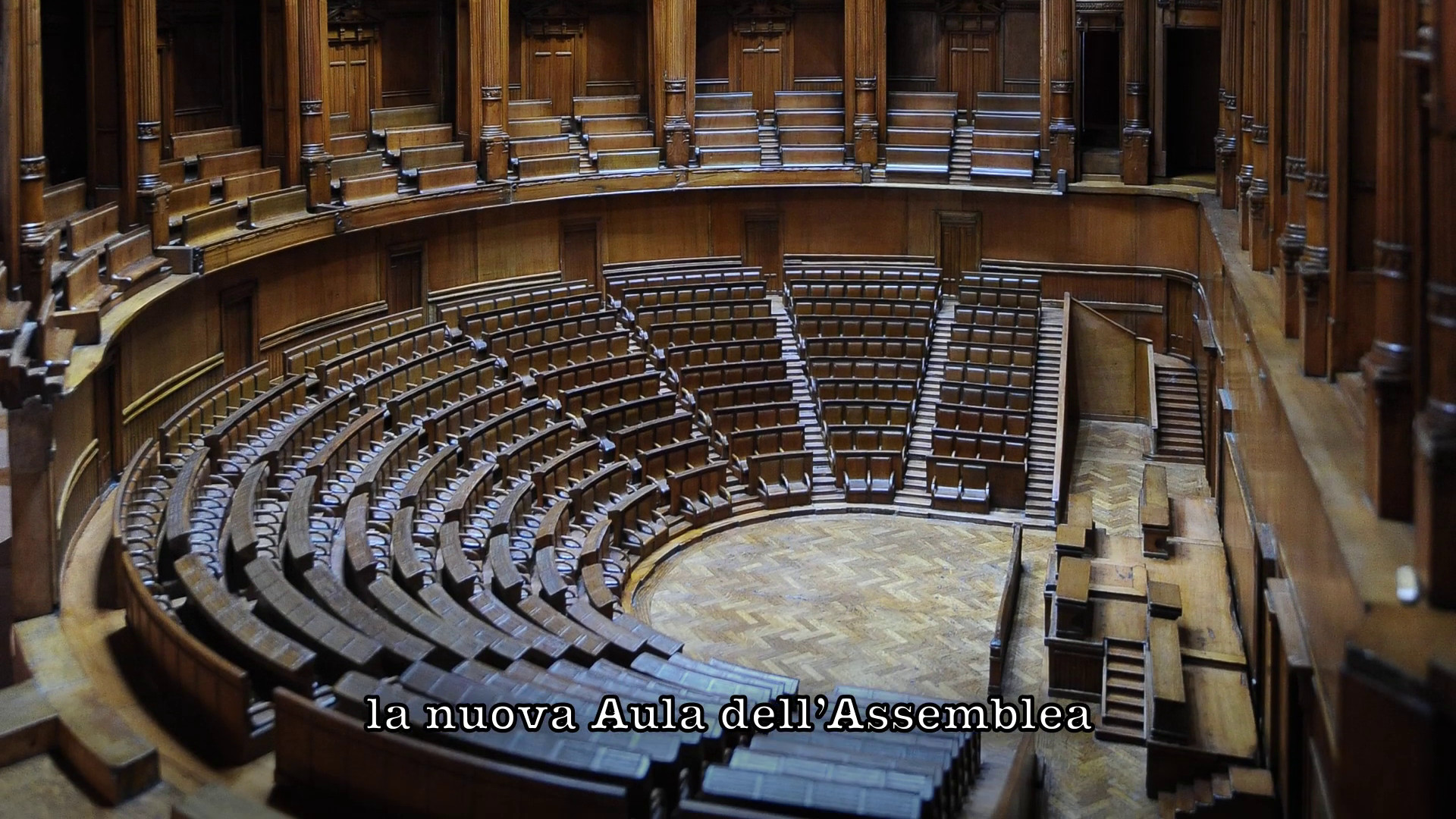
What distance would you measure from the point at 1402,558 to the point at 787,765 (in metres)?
1.64

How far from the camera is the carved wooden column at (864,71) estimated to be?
11.5 metres

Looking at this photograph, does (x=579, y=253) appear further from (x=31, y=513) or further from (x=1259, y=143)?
(x=31, y=513)

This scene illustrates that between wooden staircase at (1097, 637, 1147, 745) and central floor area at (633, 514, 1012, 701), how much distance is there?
1.90 ft

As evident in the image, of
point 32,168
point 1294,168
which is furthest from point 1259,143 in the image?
point 32,168

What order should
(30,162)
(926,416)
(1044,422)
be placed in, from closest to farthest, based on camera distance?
1. (30,162)
2. (1044,422)
3. (926,416)

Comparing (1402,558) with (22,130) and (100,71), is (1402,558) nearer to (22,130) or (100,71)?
(22,130)

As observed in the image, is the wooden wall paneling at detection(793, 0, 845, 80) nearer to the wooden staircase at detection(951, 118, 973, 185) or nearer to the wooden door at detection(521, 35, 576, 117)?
the wooden staircase at detection(951, 118, 973, 185)

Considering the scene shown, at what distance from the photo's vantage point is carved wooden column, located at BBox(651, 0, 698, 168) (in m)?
11.3

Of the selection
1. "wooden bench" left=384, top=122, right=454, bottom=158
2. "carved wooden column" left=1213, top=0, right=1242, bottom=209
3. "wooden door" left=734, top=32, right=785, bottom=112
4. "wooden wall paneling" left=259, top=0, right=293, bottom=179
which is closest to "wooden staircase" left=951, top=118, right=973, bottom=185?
"wooden door" left=734, top=32, right=785, bottom=112

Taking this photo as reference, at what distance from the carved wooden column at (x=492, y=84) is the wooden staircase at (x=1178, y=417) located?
15.9 feet

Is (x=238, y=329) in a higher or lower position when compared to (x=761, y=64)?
lower

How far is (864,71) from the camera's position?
11594 mm

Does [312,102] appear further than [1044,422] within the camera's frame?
No

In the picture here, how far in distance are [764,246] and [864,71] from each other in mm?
1542
